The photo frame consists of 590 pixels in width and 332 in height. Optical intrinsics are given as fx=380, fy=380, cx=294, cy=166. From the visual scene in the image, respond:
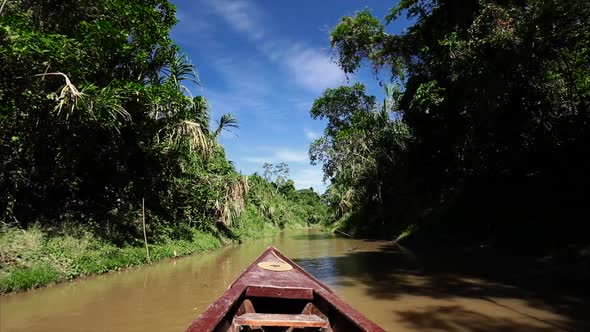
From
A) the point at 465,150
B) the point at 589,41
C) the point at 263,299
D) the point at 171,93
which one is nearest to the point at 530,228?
the point at 465,150

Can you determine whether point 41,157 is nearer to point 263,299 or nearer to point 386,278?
point 263,299

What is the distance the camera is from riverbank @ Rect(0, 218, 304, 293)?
723cm

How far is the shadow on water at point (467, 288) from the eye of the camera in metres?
5.08

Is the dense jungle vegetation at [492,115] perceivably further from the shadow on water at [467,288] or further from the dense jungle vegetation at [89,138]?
the dense jungle vegetation at [89,138]

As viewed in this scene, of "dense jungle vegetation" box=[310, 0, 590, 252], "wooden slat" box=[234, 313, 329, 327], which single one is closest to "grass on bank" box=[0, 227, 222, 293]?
"wooden slat" box=[234, 313, 329, 327]

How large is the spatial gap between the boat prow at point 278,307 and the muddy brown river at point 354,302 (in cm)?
135

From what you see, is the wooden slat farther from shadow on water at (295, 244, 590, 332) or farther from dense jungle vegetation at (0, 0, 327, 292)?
dense jungle vegetation at (0, 0, 327, 292)

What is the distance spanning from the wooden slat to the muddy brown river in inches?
69.7

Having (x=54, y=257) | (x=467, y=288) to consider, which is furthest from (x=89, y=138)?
(x=467, y=288)

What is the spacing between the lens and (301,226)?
5481 cm

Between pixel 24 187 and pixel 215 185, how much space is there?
9165 mm

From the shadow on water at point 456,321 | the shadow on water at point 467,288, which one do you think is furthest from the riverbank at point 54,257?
the shadow on water at point 456,321

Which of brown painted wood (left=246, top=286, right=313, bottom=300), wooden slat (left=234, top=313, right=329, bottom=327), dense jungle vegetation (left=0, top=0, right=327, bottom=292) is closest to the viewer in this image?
wooden slat (left=234, top=313, right=329, bottom=327)

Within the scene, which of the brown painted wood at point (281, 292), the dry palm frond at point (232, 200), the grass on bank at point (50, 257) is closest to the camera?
the brown painted wood at point (281, 292)
